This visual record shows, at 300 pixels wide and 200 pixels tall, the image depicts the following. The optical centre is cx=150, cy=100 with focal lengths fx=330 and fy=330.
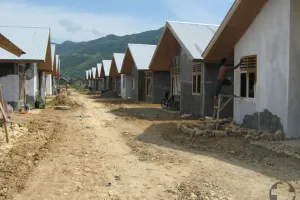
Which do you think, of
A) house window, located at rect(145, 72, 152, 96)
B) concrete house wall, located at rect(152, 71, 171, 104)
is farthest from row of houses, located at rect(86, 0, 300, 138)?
house window, located at rect(145, 72, 152, 96)

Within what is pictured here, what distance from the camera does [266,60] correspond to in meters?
9.00

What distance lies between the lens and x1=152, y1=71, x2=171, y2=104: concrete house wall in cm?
2209

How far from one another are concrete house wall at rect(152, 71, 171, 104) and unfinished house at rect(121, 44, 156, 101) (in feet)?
3.50

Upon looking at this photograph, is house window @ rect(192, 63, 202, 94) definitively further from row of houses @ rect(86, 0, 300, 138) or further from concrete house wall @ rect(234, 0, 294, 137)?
concrete house wall @ rect(234, 0, 294, 137)

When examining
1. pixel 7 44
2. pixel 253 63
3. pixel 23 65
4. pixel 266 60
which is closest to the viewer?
pixel 7 44

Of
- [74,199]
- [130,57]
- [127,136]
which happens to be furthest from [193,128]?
[130,57]

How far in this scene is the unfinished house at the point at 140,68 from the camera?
78.7 ft

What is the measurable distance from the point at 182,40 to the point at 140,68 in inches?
373

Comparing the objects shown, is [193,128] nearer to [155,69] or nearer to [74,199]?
[74,199]

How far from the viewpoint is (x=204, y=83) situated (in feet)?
44.8

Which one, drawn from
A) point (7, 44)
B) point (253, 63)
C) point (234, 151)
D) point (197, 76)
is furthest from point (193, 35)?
point (7, 44)

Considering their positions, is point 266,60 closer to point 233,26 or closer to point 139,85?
point 233,26

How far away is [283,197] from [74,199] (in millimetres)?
2836

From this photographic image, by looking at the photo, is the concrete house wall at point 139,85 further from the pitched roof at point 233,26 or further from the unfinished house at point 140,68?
the pitched roof at point 233,26
